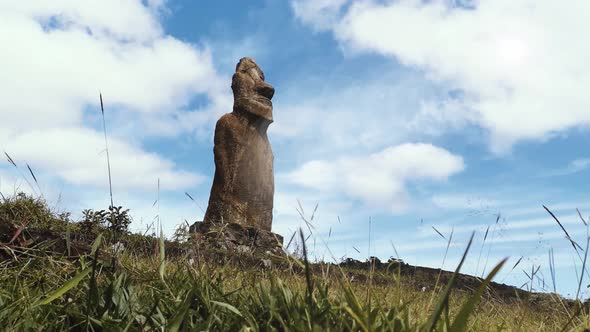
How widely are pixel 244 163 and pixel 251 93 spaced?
1.72m

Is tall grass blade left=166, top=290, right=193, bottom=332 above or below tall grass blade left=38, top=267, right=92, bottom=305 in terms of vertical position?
below

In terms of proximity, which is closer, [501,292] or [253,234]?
[501,292]

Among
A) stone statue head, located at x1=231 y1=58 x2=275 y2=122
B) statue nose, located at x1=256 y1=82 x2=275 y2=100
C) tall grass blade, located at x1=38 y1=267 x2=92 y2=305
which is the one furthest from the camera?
statue nose, located at x1=256 y1=82 x2=275 y2=100

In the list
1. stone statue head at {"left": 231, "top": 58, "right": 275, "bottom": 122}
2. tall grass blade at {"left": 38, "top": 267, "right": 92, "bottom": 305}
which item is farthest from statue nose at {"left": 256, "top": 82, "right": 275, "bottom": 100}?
tall grass blade at {"left": 38, "top": 267, "right": 92, "bottom": 305}

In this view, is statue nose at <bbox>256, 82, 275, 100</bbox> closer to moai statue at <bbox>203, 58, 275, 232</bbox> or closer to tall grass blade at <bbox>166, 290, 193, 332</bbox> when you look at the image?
moai statue at <bbox>203, 58, 275, 232</bbox>

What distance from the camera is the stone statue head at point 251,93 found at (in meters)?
14.3

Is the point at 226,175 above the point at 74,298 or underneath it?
above

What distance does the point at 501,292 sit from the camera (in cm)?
1216

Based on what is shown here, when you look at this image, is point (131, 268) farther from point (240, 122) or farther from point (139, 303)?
point (240, 122)

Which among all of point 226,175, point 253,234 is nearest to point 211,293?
point 253,234

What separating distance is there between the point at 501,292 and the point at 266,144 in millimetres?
6032

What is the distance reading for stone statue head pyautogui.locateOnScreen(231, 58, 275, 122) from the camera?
14.3m

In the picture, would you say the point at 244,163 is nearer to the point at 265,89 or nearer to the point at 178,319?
the point at 265,89

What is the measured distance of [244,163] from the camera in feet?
46.1
